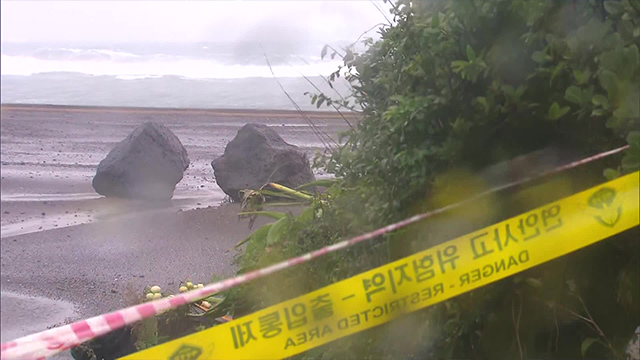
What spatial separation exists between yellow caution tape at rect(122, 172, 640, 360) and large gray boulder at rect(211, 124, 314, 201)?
6.39ft

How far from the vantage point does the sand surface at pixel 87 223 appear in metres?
3.69

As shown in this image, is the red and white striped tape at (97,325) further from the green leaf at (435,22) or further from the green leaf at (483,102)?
the green leaf at (435,22)

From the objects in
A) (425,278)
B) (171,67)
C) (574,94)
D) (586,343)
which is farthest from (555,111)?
(171,67)

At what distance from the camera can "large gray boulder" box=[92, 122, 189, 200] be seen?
13.8 feet

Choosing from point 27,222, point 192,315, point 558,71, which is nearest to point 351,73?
point 558,71

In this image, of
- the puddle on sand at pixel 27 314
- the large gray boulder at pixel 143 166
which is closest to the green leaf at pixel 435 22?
the large gray boulder at pixel 143 166

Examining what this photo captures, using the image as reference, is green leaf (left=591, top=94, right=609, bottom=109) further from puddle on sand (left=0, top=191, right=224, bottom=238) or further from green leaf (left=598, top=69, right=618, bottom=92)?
puddle on sand (left=0, top=191, right=224, bottom=238)

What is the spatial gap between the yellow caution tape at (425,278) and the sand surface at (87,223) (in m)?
1.37

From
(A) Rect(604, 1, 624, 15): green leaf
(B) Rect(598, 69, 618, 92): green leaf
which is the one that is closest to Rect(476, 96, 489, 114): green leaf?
(B) Rect(598, 69, 618, 92): green leaf

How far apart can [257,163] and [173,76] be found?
1089 mm

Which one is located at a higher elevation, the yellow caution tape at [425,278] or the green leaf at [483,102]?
the green leaf at [483,102]

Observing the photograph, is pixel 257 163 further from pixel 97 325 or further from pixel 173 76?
pixel 97 325

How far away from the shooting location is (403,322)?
260 cm

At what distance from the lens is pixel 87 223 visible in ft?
13.3
